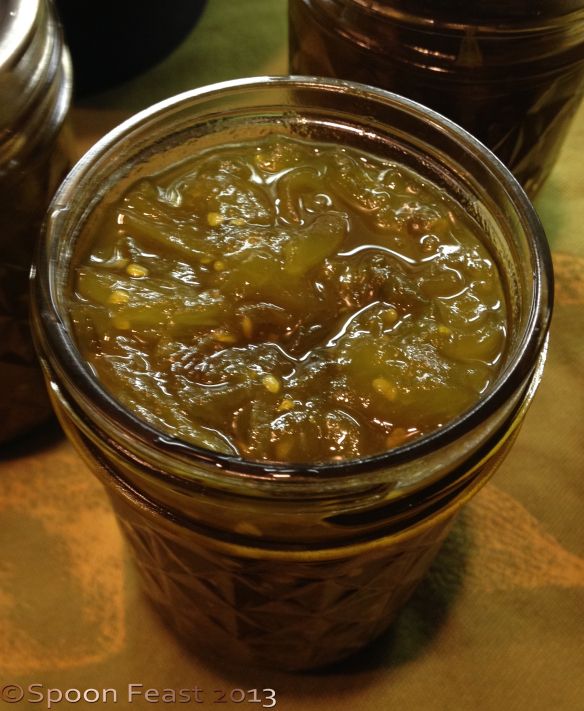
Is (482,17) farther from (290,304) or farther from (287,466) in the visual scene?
(287,466)

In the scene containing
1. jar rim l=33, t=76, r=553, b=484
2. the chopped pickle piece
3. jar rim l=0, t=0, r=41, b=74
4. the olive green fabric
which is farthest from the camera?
the olive green fabric

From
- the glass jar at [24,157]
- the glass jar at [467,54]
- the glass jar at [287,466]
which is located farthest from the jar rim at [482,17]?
the glass jar at [24,157]

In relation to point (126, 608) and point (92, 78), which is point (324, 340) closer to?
point (126, 608)

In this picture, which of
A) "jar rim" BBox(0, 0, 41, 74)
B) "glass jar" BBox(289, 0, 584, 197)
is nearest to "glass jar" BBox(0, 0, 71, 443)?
"jar rim" BBox(0, 0, 41, 74)

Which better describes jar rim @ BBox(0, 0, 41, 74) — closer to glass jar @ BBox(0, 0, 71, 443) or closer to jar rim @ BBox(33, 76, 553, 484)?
glass jar @ BBox(0, 0, 71, 443)

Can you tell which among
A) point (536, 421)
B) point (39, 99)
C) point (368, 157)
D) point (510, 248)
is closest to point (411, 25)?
point (368, 157)

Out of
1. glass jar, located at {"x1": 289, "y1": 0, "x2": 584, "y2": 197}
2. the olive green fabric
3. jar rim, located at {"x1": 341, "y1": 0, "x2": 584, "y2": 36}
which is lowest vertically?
the olive green fabric
